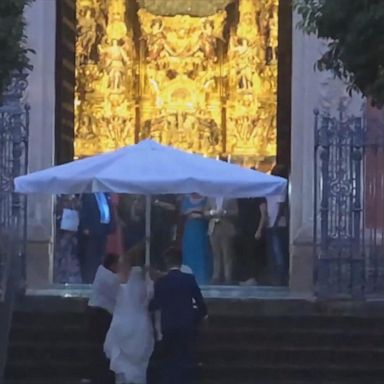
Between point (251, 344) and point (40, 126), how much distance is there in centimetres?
475

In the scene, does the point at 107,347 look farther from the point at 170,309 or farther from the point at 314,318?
the point at 314,318

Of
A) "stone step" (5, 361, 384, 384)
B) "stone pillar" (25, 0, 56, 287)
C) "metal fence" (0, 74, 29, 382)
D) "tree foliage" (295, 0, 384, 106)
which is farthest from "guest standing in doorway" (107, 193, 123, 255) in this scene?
"tree foliage" (295, 0, 384, 106)

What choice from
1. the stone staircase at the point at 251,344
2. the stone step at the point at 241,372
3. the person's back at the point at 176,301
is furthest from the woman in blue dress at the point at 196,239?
the person's back at the point at 176,301

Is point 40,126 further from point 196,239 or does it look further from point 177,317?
point 177,317

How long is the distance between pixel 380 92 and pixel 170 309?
3.09 meters

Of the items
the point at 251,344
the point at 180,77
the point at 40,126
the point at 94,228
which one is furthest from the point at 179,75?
the point at 251,344

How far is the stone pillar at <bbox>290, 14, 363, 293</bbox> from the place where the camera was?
1906 centimetres

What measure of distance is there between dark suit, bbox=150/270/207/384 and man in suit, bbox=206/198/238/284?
224 inches

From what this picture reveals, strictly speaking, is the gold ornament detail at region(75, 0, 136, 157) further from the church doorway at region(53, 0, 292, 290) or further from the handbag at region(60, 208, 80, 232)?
the handbag at region(60, 208, 80, 232)

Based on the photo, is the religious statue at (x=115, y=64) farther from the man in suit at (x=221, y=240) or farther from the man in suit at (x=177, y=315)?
the man in suit at (x=177, y=315)

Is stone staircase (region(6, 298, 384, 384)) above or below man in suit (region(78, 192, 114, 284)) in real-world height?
below

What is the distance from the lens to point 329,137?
55.9 ft

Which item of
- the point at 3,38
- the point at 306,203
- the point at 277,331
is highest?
the point at 3,38

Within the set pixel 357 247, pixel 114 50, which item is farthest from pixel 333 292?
pixel 114 50
